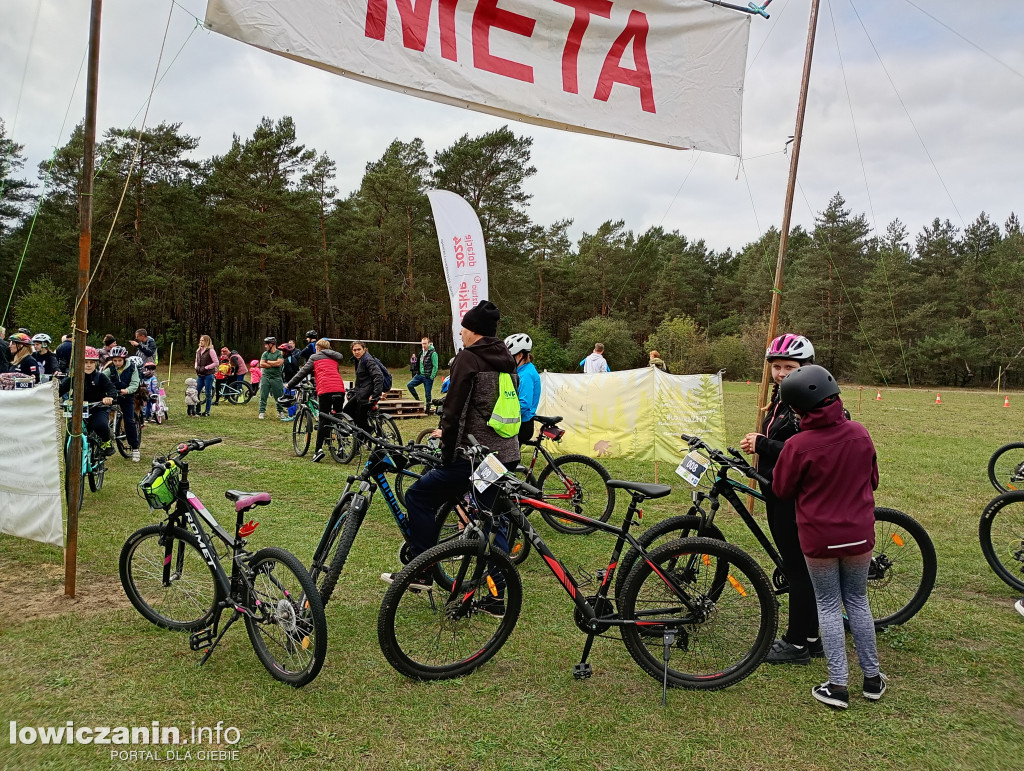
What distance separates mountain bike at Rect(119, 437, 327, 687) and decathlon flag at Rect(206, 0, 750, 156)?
7.73 feet

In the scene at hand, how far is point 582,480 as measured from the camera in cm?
603

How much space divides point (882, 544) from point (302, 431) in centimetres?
826

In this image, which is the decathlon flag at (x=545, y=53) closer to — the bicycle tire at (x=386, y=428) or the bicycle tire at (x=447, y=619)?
the bicycle tire at (x=447, y=619)

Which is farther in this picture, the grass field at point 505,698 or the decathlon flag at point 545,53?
the decathlon flag at point 545,53

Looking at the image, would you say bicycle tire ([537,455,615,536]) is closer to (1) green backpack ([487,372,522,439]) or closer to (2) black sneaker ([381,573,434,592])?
(1) green backpack ([487,372,522,439])

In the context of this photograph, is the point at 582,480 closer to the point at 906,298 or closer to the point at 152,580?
the point at 152,580

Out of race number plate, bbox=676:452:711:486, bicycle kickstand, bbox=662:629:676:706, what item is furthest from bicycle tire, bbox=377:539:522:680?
race number plate, bbox=676:452:711:486

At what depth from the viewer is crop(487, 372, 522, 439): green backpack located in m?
4.05

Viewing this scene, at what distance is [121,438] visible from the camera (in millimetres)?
8977

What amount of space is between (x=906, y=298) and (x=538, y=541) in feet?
174

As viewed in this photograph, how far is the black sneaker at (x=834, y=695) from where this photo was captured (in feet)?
10.1

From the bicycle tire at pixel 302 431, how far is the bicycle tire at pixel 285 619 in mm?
6480

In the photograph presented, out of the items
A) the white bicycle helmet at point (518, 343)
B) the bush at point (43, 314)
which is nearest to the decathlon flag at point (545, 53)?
the white bicycle helmet at point (518, 343)

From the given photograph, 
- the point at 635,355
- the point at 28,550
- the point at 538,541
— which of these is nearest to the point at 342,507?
the point at 538,541
